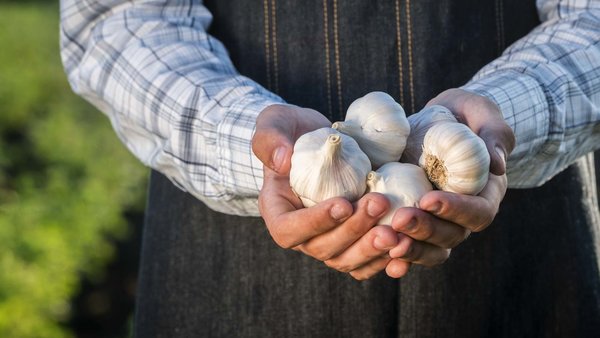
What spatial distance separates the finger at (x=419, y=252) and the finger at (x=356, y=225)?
0.14ft

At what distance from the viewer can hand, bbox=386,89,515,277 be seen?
3.18ft

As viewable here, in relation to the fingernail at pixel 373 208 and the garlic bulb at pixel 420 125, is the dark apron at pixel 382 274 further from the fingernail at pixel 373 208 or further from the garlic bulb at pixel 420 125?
the fingernail at pixel 373 208

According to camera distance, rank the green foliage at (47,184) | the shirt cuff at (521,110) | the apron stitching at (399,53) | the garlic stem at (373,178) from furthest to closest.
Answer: the green foliage at (47,184) → the apron stitching at (399,53) → the shirt cuff at (521,110) → the garlic stem at (373,178)

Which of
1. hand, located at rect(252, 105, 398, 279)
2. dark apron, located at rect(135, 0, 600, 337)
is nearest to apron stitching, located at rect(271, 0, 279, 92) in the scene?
dark apron, located at rect(135, 0, 600, 337)

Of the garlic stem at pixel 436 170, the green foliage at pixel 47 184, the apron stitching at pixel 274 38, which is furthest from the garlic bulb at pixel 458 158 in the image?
the green foliage at pixel 47 184

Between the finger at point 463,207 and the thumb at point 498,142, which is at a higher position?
the thumb at point 498,142

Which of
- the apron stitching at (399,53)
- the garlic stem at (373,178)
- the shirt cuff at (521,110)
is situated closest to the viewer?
the garlic stem at (373,178)

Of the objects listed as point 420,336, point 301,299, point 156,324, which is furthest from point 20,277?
point 420,336

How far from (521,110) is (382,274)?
0.35 meters

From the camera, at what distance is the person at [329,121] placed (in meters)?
1.27

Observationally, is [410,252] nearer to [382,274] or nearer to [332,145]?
[332,145]

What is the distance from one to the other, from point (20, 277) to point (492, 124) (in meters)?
1.71

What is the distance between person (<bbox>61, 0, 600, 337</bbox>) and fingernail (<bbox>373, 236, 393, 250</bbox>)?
284mm

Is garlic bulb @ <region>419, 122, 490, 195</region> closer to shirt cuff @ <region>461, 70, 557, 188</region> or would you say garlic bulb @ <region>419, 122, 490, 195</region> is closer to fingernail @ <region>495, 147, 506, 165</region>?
fingernail @ <region>495, 147, 506, 165</region>
